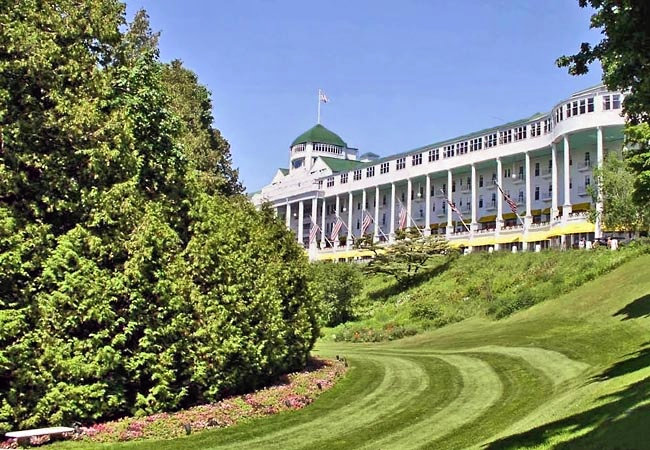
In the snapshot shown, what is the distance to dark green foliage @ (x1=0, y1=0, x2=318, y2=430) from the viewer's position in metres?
13.7

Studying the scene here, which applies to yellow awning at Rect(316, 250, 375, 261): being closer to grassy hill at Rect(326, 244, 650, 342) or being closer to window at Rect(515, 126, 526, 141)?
window at Rect(515, 126, 526, 141)

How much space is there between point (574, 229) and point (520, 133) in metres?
17.2

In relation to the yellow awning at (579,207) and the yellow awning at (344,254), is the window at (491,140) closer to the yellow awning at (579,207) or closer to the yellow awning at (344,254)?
the yellow awning at (579,207)

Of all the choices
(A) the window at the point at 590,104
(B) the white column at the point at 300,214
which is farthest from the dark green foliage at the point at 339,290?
(B) the white column at the point at 300,214

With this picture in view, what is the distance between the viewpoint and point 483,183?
2943 inches

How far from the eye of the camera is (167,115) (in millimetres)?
17391

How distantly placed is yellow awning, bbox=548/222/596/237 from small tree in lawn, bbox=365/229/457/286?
864cm

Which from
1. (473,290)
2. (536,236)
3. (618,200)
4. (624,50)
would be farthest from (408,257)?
(624,50)

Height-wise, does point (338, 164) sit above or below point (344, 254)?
above

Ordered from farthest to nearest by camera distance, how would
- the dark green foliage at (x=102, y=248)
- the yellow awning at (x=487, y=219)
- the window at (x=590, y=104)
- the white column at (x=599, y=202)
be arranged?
the yellow awning at (x=487, y=219) < the window at (x=590, y=104) < the white column at (x=599, y=202) < the dark green foliage at (x=102, y=248)

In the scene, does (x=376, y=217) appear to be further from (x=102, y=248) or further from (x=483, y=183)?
(x=102, y=248)

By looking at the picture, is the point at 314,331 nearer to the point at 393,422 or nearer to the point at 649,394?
the point at 393,422

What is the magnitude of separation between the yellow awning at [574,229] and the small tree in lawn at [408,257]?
340 inches

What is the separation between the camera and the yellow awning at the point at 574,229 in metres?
50.8
